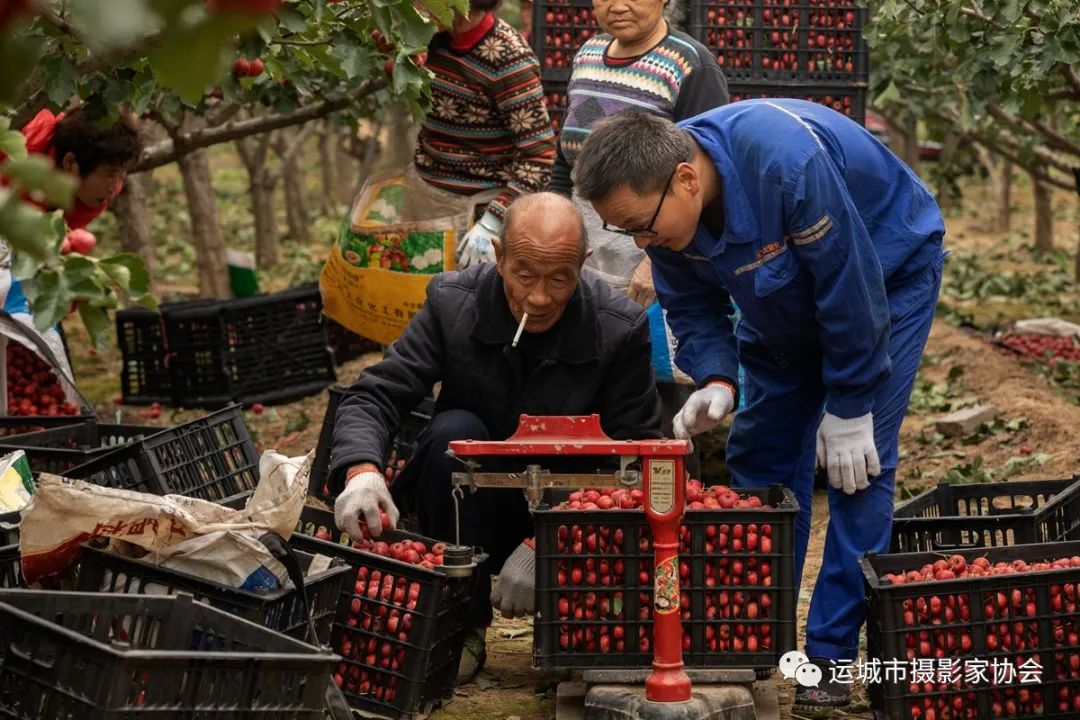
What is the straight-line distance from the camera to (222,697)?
108 inches

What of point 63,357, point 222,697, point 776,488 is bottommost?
point 63,357

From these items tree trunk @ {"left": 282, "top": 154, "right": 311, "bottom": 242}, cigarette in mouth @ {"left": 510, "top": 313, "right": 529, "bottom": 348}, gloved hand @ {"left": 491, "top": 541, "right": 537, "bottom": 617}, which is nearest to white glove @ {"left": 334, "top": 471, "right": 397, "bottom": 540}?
gloved hand @ {"left": 491, "top": 541, "right": 537, "bottom": 617}

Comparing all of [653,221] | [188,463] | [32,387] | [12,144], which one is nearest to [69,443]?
[188,463]

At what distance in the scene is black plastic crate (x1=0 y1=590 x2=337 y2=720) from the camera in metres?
2.63

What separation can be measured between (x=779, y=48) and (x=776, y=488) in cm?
297

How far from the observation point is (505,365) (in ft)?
13.9

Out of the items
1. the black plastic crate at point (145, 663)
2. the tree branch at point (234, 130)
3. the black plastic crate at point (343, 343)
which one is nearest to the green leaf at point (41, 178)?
the black plastic crate at point (145, 663)

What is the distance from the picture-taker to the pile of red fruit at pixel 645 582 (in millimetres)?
3625

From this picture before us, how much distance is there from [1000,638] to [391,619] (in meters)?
1.39

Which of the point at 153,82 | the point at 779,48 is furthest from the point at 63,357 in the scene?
the point at 779,48

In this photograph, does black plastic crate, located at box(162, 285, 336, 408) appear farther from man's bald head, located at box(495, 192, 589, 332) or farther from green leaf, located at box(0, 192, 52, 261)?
green leaf, located at box(0, 192, 52, 261)

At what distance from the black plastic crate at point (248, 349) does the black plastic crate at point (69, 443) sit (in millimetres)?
2629

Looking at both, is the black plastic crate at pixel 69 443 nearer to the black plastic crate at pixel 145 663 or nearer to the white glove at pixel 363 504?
the white glove at pixel 363 504

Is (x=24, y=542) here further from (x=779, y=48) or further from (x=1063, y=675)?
(x=779, y=48)
